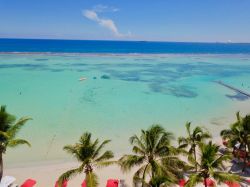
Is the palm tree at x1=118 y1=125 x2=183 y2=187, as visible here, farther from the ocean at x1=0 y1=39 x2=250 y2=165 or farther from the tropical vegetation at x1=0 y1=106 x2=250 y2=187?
the ocean at x1=0 y1=39 x2=250 y2=165

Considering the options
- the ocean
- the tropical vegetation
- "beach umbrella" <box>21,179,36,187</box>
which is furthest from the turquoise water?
the tropical vegetation

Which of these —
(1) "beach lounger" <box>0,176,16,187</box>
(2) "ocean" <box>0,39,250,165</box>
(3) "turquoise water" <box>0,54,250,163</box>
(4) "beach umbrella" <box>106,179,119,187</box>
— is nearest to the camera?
(1) "beach lounger" <box>0,176,16,187</box>

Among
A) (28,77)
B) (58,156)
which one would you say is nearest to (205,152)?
(58,156)

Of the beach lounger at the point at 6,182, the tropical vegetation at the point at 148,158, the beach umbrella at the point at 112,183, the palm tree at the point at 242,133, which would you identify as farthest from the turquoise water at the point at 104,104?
the palm tree at the point at 242,133

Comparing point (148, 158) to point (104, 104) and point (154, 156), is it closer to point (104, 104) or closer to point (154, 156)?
point (154, 156)

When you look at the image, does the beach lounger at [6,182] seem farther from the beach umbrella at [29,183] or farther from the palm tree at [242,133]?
the palm tree at [242,133]

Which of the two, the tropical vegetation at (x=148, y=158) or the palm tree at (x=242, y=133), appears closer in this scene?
the tropical vegetation at (x=148, y=158)

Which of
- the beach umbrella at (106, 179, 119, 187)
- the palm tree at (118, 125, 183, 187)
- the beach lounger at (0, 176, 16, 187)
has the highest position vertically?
the palm tree at (118, 125, 183, 187)

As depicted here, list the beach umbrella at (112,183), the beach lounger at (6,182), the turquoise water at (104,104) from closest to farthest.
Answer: the beach lounger at (6,182) < the beach umbrella at (112,183) < the turquoise water at (104,104)

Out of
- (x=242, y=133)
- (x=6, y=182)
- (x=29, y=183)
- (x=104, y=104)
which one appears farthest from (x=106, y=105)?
(x=242, y=133)

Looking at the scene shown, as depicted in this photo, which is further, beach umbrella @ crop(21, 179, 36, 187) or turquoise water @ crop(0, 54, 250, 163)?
turquoise water @ crop(0, 54, 250, 163)

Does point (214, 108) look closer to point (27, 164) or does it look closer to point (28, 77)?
point (27, 164)
